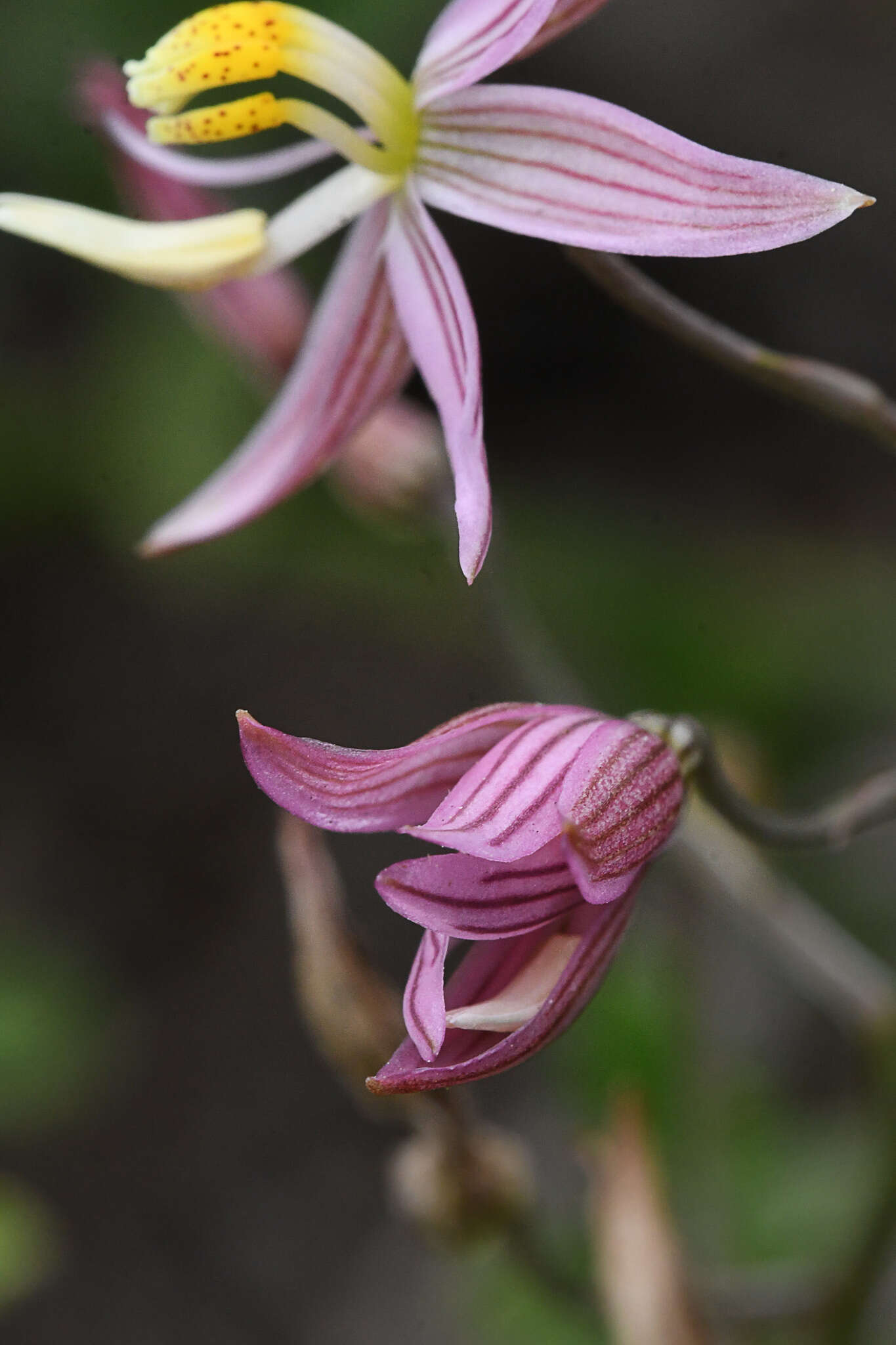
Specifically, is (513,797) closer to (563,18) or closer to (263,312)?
(563,18)

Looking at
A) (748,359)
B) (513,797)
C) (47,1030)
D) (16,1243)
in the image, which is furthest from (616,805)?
(47,1030)

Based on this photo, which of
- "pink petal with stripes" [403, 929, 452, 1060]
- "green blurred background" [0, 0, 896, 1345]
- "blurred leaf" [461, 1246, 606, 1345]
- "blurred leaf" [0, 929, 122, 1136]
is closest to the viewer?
"pink petal with stripes" [403, 929, 452, 1060]

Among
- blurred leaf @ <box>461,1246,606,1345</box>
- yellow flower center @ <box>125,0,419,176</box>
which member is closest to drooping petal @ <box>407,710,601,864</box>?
yellow flower center @ <box>125,0,419,176</box>

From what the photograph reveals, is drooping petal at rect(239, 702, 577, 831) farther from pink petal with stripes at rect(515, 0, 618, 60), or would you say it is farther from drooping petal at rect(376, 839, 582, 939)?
pink petal with stripes at rect(515, 0, 618, 60)

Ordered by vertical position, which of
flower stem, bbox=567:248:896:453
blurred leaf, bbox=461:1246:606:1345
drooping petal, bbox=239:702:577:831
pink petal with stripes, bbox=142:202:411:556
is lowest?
blurred leaf, bbox=461:1246:606:1345

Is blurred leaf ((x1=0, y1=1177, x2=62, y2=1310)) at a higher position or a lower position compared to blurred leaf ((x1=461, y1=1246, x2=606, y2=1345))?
higher

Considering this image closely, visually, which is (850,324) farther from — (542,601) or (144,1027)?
(144,1027)

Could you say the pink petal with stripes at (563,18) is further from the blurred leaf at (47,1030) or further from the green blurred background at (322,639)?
the blurred leaf at (47,1030)

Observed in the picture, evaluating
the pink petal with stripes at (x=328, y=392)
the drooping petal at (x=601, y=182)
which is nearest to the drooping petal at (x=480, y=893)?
the drooping petal at (x=601, y=182)
